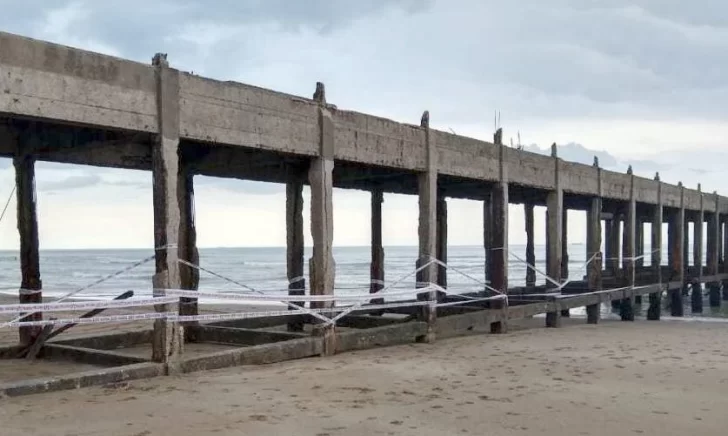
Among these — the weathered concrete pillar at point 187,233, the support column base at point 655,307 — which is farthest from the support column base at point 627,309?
the weathered concrete pillar at point 187,233

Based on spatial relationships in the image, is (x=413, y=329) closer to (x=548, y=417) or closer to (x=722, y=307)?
(x=548, y=417)

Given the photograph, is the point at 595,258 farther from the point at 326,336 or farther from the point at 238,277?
the point at 238,277

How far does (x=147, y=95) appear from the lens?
8.72 m

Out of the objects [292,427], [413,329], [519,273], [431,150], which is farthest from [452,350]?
[519,273]

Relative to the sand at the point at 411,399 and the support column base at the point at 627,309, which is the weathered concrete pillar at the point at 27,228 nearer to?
the sand at the point at 411,399

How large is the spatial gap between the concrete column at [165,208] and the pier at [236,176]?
0.06 ft

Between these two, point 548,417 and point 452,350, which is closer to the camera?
point 548,417

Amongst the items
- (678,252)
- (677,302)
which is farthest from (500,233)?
(677,302)

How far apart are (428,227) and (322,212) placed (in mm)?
3112

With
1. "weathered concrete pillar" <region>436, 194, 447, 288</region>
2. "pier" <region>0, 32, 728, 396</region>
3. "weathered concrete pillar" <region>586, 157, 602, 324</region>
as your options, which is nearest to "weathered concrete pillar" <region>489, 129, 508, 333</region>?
"pier" <region>0, 32, 728, 396</region>

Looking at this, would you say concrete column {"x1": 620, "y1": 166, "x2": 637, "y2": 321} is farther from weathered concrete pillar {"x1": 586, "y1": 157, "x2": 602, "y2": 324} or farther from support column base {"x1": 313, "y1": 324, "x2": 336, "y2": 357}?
support column base {"x1": 313, "y1": 324, "x2": 336, "y2": 357}

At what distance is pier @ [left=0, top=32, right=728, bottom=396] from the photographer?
26.9 ft

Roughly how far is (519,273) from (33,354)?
60681 millimetres

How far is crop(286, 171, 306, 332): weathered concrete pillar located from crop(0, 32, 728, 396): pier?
30 millimetres
